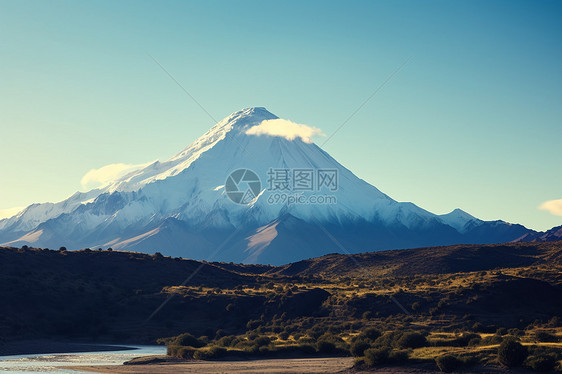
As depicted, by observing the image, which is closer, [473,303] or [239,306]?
[473,303]

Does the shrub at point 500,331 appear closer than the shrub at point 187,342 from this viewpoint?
Yes

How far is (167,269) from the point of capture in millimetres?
120500

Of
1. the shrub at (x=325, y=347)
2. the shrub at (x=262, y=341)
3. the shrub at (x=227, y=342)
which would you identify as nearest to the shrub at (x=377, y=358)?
the shrub at (x=325, y=347)

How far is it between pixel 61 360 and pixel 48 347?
11904 mm

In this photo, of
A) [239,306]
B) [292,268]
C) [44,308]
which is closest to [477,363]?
[239,306]

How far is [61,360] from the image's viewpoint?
65.6 m

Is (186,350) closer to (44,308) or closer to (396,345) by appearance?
(396,345)

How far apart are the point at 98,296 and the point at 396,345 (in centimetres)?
5481

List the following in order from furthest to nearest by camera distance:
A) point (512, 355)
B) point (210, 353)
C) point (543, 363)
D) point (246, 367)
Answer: point (210, 353) → point (246, 367) → point (512, 355) → point (543, 363)

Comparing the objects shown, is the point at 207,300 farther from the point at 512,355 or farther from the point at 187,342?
the point at 512,355

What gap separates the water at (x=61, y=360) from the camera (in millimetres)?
57244

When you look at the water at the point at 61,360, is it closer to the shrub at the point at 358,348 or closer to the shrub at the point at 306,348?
the shrub at the point at 306,348

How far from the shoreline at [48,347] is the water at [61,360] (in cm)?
209

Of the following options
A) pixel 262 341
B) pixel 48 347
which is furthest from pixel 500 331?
pixel 48 347
